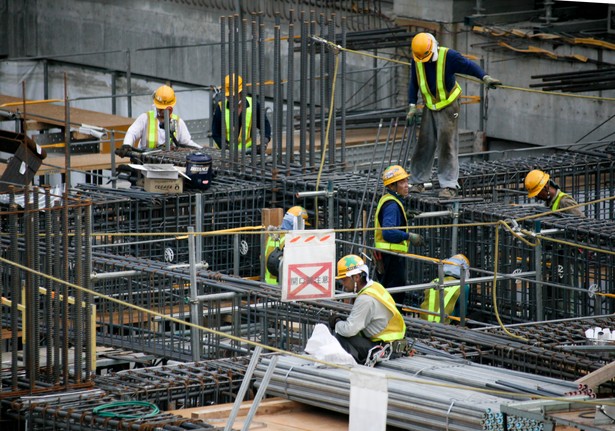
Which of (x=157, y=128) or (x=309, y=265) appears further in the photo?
(x=157, y=128)

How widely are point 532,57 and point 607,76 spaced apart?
2.76 m

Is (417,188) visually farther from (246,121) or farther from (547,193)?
(246,121)

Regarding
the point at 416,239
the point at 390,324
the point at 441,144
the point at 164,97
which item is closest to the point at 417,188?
the point at 441,144

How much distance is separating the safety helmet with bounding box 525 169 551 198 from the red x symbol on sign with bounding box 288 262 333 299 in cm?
551

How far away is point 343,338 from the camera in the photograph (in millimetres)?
14344

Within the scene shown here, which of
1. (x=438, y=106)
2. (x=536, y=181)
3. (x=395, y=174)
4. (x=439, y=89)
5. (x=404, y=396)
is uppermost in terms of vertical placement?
(x=439, y=89)

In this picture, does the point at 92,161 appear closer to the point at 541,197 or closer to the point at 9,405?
the point at 541,197

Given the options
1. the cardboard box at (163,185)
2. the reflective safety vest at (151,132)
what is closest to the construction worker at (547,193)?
the cardboard box at (163,185)

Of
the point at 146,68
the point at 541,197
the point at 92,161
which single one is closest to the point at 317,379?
the point at 541,197

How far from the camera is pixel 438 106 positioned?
20.1 m

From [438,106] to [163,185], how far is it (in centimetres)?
363

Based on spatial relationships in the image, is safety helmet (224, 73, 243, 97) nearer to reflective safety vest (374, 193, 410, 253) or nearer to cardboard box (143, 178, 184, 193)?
cardboard box (143, 178, 184, 193)

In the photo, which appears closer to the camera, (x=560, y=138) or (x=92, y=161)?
(x=92, y=161)

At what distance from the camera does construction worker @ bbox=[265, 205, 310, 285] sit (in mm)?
18328
